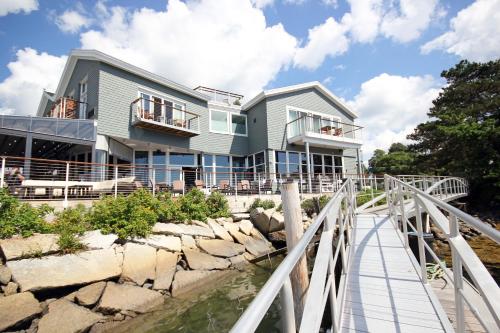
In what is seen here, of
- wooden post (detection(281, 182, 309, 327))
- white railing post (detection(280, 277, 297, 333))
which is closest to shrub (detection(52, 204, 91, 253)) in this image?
wooden post (detection(281, 182, 309, 327))

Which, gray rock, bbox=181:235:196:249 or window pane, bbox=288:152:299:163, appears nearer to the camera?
gray rock, bbox=181:235:196:249

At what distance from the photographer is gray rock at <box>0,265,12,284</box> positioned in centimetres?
570

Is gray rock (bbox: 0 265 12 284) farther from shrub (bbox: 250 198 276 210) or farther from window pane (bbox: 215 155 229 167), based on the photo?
window pane (bbox: 215 155 229 167)

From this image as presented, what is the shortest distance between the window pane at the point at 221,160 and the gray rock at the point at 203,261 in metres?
10.3

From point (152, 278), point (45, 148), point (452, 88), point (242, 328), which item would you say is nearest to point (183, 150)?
point (45, 148)

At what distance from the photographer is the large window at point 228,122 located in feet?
61.8

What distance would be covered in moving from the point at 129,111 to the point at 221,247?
9.36m

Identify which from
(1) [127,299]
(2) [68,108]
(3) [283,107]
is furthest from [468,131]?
(2) [68,108]

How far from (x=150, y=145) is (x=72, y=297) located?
10899mm

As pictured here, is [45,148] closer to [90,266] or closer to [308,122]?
[90,266]

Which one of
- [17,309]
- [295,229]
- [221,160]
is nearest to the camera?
[295,229]

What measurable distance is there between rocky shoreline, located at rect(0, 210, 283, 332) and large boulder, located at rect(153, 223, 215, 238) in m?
0.03

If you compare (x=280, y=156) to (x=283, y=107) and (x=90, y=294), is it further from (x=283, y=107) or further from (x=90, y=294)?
(x=90, y=294)

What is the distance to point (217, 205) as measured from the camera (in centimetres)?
1190
